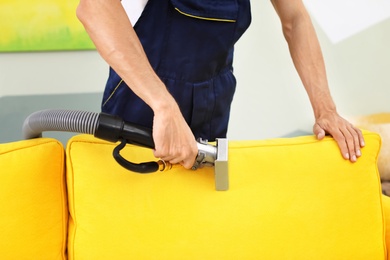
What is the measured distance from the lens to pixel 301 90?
265 cm

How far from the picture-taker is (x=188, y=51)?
3.72 ft

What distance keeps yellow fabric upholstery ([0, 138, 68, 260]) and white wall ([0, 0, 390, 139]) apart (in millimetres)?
1633

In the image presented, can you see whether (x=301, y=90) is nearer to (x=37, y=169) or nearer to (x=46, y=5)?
(x=46, y=5)

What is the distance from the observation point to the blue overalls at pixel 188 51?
1.10 meters

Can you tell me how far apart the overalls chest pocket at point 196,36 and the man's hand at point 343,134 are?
1.12 ft

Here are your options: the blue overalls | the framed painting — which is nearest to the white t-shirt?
the blue overalls

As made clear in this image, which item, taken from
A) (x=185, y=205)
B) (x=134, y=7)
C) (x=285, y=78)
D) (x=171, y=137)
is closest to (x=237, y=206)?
(x=185, y=205)

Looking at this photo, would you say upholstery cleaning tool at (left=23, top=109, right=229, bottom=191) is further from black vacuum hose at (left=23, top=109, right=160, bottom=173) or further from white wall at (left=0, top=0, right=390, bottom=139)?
white wall at (left=0, top=0, right=390, bottom=139)

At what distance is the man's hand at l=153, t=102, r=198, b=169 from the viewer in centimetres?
91

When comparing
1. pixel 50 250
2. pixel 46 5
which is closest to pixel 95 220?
pixel 50 250

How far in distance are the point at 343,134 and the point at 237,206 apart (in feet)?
1.15

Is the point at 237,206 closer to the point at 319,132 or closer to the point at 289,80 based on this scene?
the point at 319,132

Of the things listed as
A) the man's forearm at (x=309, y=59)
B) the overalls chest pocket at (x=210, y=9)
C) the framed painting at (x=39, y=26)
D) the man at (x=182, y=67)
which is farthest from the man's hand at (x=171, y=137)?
the framed painting at (x=39, y=26)

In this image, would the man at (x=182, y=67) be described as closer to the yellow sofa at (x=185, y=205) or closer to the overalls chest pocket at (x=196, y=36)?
the overalls chest pocket at (x=196, y=36)
